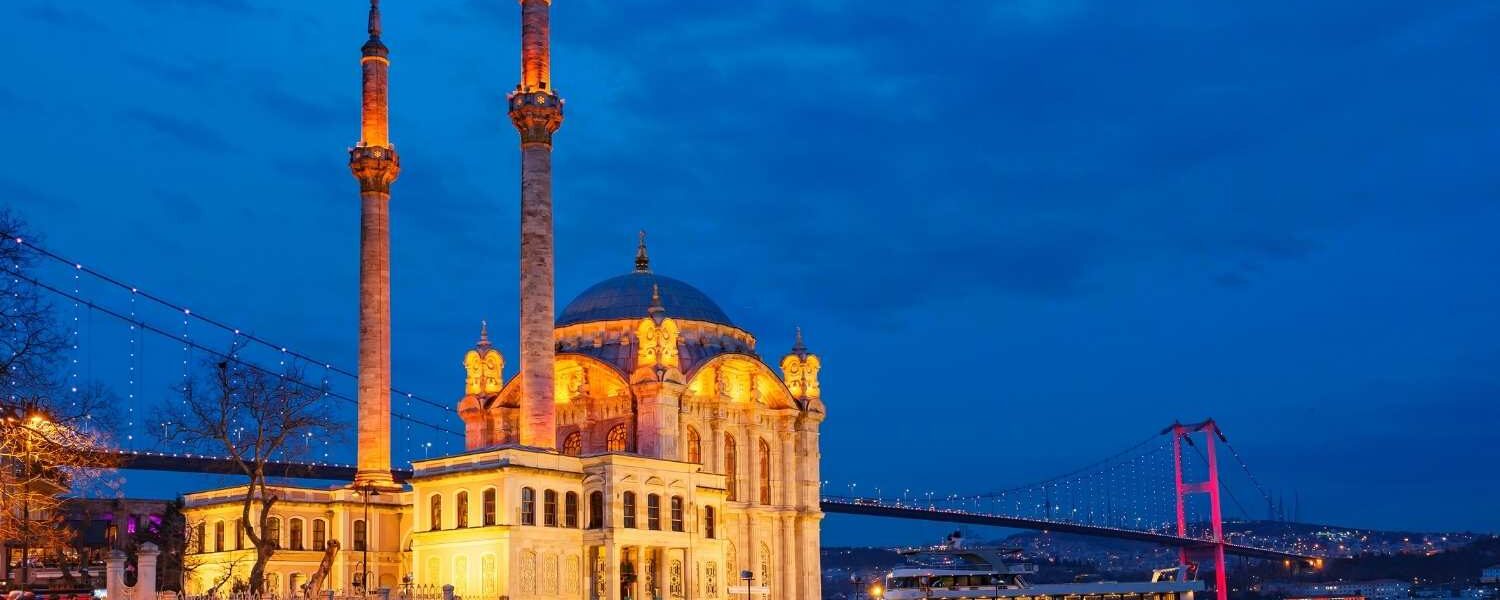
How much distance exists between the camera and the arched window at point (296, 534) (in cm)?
6046

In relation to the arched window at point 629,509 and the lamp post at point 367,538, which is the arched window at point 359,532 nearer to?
the lamp post at point 367,538

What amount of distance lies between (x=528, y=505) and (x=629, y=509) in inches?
180

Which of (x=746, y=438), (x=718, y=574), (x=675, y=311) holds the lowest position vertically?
(x=718, y=574)

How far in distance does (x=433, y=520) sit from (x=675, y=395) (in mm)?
12625

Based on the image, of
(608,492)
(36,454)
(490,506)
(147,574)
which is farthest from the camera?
(608,492)

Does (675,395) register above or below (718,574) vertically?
above

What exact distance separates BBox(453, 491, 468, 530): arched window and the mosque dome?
626 inches

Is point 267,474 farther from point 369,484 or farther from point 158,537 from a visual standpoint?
point 369,484

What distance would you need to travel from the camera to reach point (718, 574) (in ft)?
208

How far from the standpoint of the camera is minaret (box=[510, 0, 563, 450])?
57375 millimetres

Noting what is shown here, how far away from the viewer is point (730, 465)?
233 feet

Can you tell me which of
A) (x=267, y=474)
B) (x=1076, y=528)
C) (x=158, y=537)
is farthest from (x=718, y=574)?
(x=1076, y=528)

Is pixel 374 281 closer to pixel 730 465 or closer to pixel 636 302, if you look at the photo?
pixel 636 302

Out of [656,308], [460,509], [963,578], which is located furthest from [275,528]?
[963,578]
